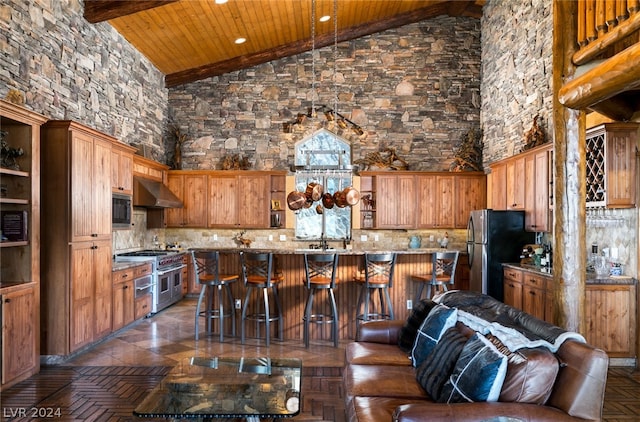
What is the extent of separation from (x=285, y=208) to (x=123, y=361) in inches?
176

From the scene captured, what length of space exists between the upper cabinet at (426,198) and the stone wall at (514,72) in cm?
68

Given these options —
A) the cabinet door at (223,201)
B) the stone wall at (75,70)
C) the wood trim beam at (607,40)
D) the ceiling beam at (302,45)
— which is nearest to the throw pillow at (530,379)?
the wood trim beam at (607,40)

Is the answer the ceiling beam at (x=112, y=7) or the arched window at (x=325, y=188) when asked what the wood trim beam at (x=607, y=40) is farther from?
the arched window at (x=325, y=188)

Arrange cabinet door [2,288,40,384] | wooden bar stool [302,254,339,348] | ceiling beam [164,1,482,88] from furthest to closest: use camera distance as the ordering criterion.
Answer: ceiling beam [164,1,482,88], wooden bar stool [302,254,339,348], cabinet door [2,288,40,384]

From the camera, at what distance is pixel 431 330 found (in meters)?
3.05

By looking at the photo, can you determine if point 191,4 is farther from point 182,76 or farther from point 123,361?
point 123,361

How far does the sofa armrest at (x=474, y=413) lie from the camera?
1.96m

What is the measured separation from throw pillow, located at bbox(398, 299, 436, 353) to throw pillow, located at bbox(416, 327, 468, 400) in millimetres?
474

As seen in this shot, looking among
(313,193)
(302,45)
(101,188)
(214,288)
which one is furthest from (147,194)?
(302,45)

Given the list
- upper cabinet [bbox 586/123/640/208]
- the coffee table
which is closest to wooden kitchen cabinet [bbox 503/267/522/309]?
upper cabinet [bbox 586/123/640/208]

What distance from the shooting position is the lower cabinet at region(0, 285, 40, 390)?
377 centimetres

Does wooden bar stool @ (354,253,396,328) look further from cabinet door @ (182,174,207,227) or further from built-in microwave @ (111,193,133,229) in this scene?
cabinet door @ (182,174,207,227)

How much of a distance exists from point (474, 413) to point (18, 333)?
4048 mm

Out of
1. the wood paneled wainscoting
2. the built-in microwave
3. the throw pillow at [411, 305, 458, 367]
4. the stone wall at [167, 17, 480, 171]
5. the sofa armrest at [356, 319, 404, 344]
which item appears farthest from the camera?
the stone wall at [167, 17, 480, 171]
